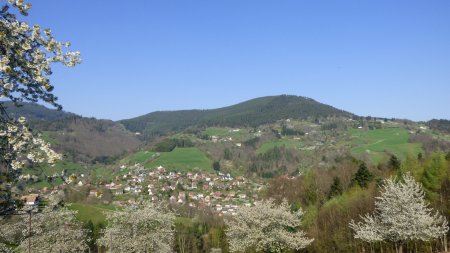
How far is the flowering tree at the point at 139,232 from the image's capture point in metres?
39.7

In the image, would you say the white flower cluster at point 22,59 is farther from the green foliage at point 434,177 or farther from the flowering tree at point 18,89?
the green foliage at point 434,177

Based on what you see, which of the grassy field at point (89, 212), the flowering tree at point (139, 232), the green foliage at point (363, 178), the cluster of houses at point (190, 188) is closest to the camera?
the flowering tree at point (139, 232)

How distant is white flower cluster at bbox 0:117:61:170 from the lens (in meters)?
6.66

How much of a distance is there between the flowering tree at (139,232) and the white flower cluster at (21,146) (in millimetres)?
34301

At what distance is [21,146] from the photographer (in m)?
6.80

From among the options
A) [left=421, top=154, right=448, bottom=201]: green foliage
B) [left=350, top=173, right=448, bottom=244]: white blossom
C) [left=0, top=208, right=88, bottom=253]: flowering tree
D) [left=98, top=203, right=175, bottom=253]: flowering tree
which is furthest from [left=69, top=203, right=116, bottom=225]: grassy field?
[left=350, top=173, right=448, bottom=244]: white blossom

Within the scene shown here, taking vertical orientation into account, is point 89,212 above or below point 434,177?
below

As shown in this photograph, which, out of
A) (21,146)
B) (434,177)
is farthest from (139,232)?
(21,146)

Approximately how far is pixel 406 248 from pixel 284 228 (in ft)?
42.9

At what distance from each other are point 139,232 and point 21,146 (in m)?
35.9

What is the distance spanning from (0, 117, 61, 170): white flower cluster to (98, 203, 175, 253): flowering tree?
3430 cm

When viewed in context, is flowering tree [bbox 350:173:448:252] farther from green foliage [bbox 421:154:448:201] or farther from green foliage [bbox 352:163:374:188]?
green foliage [bbox 352:163:374:188]

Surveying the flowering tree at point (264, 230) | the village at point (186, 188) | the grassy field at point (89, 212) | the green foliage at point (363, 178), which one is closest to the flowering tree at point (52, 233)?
the flowering tree at point (264, 230)

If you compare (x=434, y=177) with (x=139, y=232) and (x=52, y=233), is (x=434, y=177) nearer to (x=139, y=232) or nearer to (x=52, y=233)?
(x=139, y=232)
